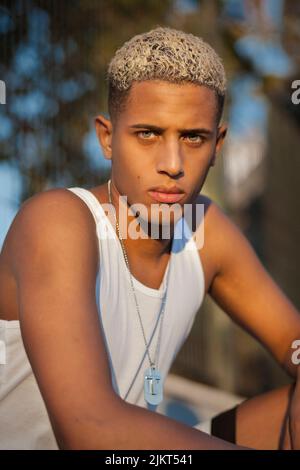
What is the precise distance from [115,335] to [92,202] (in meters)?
0.42

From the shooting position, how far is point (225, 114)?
16.1ft

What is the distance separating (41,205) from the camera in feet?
5.92

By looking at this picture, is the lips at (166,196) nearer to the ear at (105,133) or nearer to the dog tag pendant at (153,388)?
the ear at (105,133)

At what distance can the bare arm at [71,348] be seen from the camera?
1511mm

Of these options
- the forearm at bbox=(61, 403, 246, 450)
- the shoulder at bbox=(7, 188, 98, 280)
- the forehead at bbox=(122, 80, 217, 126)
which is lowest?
the forearm at bbox=(61, 403, 246, 450)

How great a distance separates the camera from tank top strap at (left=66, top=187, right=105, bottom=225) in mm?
1987

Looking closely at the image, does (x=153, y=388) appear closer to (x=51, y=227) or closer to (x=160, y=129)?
(x=51, y=227)

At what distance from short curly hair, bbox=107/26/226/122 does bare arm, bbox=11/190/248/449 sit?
453mm

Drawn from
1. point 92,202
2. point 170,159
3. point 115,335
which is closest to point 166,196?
point 170,159

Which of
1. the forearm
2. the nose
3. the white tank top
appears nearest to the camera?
the forearm

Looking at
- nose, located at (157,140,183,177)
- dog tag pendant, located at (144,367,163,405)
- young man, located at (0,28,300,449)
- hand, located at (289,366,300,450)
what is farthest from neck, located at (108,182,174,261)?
hand, located at (289,366,300,450)

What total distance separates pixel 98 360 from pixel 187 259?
857 millimetres

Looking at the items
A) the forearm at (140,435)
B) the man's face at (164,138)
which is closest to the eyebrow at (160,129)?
the man's face at (164,138)

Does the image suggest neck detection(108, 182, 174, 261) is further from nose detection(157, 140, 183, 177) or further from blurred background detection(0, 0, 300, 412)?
blurred background detection(0, 0, 300, 412)
